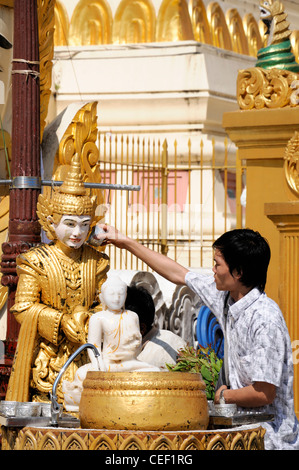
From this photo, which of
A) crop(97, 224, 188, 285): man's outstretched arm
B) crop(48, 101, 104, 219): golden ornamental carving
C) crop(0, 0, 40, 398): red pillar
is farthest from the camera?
crop(48, 101, 104, 219): golden ornamental carving

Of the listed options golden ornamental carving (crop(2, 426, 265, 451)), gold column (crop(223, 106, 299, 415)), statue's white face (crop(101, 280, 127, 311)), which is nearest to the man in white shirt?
golden ornamental carving (crop(2, 426, 265, 451))

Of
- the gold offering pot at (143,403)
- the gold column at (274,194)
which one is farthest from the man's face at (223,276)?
the gold column at (274,194)

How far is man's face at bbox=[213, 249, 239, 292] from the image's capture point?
4379mm

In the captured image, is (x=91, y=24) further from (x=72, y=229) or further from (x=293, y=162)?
(x=72, y=229)

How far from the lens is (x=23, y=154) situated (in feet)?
20.2

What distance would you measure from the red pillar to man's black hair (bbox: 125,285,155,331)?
2.76ft

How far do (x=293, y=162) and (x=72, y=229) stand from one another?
2188 millimetres

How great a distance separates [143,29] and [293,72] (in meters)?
3.83

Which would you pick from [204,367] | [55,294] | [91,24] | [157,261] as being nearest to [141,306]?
[55,294]

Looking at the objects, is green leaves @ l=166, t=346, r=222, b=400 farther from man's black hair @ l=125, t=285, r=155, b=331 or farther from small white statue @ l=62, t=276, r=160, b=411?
man's black hair @ l=125, t=285, r=155, b=331

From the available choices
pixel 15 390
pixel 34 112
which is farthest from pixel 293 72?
pixel 15 390
